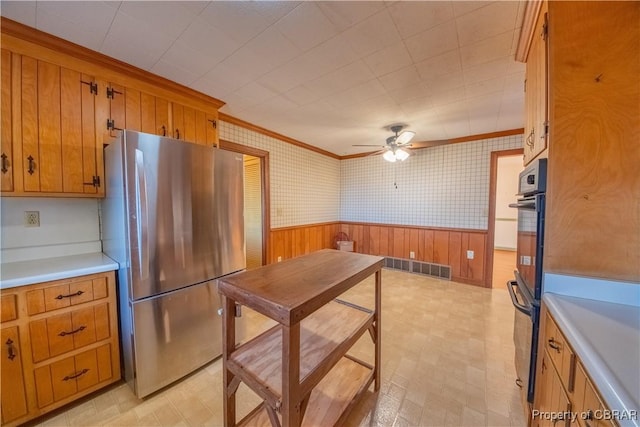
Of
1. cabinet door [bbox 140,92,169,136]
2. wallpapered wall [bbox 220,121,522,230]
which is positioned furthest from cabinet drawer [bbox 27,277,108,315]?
wallpapered wall [bbox 220,121,522,230]

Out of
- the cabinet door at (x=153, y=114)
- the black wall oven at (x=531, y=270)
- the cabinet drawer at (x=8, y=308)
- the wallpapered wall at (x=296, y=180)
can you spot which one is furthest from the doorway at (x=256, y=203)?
the black wall oven at (x=531, y=270)

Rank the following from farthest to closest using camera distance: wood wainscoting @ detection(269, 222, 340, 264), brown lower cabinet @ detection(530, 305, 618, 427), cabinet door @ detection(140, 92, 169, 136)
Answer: wood wainscoting @ detection(269, 222, 340, 264), cabinet door @ detection(140, 92, 169, 136), brown lower cabinet @ detection(530, 305, 618, 427)

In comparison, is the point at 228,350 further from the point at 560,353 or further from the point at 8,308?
the point at 560,353

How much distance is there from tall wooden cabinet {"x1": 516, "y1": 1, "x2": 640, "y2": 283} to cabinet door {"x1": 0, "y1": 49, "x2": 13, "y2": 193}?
294 centimetres

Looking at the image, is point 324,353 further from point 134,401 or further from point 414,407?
point 134,401

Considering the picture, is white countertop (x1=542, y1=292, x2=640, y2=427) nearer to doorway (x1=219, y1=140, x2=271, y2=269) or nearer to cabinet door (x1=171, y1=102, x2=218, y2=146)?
cabinet door (x1=171, y1=102, x2=218, y2=146)

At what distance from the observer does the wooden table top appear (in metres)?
0.93

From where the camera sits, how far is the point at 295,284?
1123 millimetres

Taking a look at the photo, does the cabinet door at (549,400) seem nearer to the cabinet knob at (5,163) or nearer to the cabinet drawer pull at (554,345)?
the cabinet drawer pull at (554,345)

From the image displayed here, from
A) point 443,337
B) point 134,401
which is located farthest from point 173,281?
point 443,337

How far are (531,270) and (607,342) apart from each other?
57cm

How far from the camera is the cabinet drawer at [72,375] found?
139cm

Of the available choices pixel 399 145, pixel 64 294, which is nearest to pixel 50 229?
pixel 64 294

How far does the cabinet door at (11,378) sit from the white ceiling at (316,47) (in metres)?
1.81
